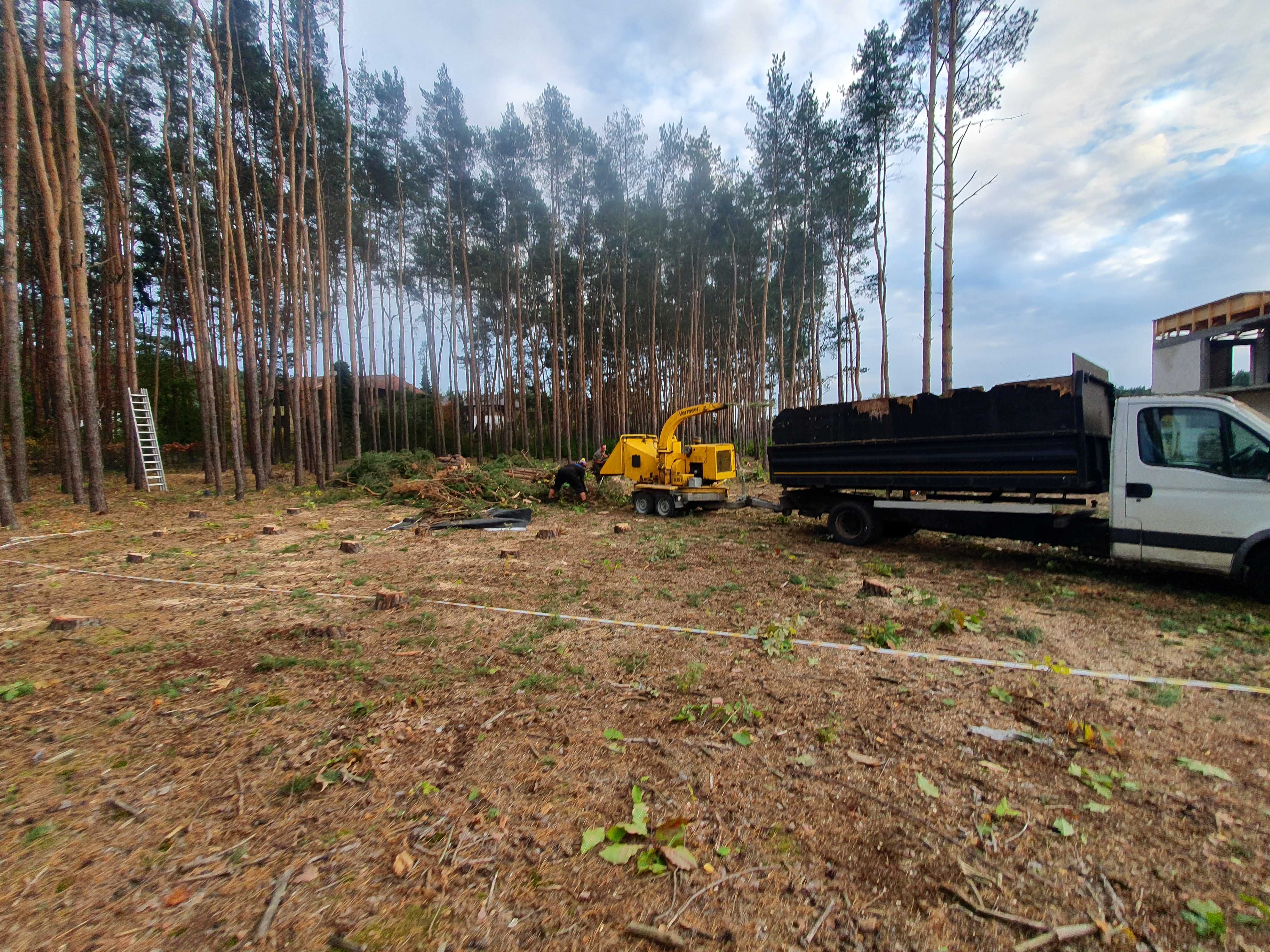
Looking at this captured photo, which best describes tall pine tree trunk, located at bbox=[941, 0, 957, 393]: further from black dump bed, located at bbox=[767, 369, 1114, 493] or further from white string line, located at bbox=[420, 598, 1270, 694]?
white string line, located at bbox=[420, 598, 1270, 694]

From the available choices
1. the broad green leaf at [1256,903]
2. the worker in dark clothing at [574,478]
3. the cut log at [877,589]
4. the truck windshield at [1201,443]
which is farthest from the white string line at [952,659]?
the worker in dark clothing at [574,478]

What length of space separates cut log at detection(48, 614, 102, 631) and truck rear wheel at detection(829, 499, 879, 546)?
876 cm

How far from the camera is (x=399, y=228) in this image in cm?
2295

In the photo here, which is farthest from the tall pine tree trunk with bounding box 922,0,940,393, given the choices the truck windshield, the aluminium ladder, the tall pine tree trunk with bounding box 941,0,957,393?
the aluminium ladder

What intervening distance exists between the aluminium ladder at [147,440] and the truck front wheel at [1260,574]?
21.7m

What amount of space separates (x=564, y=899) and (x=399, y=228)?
26.2 metres

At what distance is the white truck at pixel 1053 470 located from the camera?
5.08m

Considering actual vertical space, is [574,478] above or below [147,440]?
below

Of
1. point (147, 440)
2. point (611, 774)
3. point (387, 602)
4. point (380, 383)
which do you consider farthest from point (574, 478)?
point (380, 383)

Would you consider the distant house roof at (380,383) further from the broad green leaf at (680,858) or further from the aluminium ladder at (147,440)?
the broad green leaf at (680,858)

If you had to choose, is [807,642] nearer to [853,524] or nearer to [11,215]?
[853,524]

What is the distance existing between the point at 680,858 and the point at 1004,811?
1.42m

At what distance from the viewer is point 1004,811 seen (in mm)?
2281

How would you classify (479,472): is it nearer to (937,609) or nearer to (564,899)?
(937,609)
